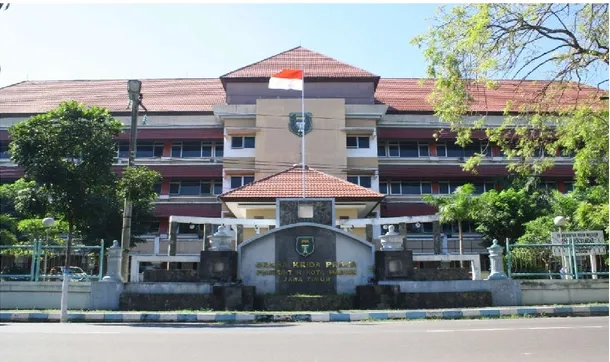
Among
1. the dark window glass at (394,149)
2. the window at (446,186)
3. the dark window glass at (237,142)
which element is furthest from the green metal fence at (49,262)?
the window at (446,186)

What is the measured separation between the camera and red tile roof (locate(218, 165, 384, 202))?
19.8m

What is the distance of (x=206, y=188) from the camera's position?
30.4 m

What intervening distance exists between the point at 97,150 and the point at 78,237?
42.7 feet

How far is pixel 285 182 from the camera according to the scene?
20938 millimetres

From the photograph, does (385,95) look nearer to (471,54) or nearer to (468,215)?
(468,215)

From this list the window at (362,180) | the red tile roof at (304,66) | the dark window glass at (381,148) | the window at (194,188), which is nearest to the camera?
the window at (362,180)

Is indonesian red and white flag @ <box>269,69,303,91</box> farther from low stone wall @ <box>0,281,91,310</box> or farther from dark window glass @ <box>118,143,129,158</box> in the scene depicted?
dark window glass @ <box>118,143,129,158</box>

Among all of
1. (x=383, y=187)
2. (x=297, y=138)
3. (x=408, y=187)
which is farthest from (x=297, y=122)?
(x=408, y=187)

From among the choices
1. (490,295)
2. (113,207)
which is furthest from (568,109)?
(113,207)

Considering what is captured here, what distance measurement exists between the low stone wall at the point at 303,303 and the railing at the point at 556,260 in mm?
5142

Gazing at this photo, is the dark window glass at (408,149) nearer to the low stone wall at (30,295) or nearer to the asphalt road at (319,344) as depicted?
the low stone wall at (30,295)

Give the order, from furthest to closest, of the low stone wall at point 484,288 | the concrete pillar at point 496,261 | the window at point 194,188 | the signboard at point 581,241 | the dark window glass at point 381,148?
the dark window glass at point 381,148 < the window at point 194,188 < the signboard at point 581,241 < the concrete pillar at point 496,261 < the low stone wall at point 484,288

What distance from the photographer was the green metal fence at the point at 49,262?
46.1 ft

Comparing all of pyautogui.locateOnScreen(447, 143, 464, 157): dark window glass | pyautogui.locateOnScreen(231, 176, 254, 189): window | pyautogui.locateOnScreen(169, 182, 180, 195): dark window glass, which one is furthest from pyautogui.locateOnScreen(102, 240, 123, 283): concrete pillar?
pyautogui.locateOnScreen(447, 143, 464, 157): dark window glass
